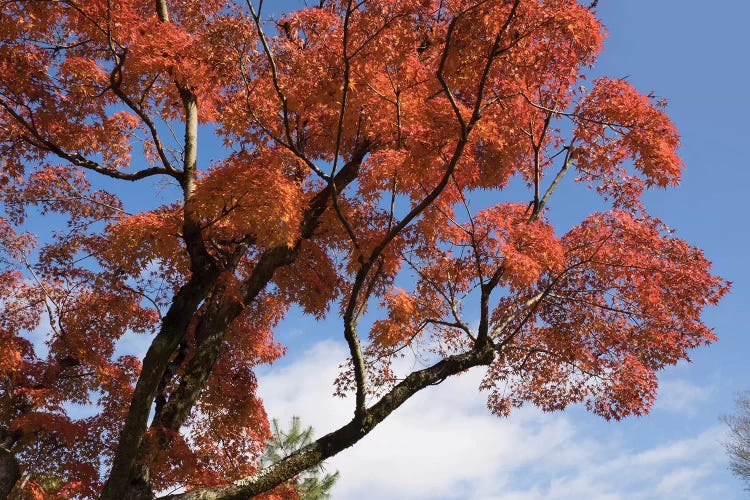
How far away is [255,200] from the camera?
261 inches

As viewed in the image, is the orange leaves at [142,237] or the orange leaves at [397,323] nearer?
the orange leaves at [142,237]

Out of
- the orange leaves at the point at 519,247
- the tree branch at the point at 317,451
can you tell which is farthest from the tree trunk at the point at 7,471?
the orange leaves at the point at 519,247

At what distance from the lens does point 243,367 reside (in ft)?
35.4

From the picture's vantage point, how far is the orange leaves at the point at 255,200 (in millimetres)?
6605

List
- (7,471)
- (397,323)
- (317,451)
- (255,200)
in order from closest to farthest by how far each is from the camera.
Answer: (255,200) < (317,451) < (397,323) < (7,471)

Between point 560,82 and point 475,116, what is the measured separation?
2238 mm

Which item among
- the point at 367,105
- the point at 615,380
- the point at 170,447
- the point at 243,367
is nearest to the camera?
the point at 367,105

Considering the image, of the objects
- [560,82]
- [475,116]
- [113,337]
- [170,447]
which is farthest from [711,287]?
[113,337]

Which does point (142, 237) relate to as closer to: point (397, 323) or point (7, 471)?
point (397, 323)

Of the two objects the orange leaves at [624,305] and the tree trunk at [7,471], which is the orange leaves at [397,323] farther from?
the tree trunk at [7,471]

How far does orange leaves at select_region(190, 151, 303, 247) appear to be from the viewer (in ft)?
21.7

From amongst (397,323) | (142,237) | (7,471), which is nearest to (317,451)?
(397,323)

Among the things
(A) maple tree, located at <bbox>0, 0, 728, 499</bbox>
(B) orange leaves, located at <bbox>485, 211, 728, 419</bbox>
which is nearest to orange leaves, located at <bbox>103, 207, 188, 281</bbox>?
(A) maple tree, located at <bbox>0, 0, 728, 499</bbox>

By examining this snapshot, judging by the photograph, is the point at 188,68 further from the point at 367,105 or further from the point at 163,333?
the point at 163,333
